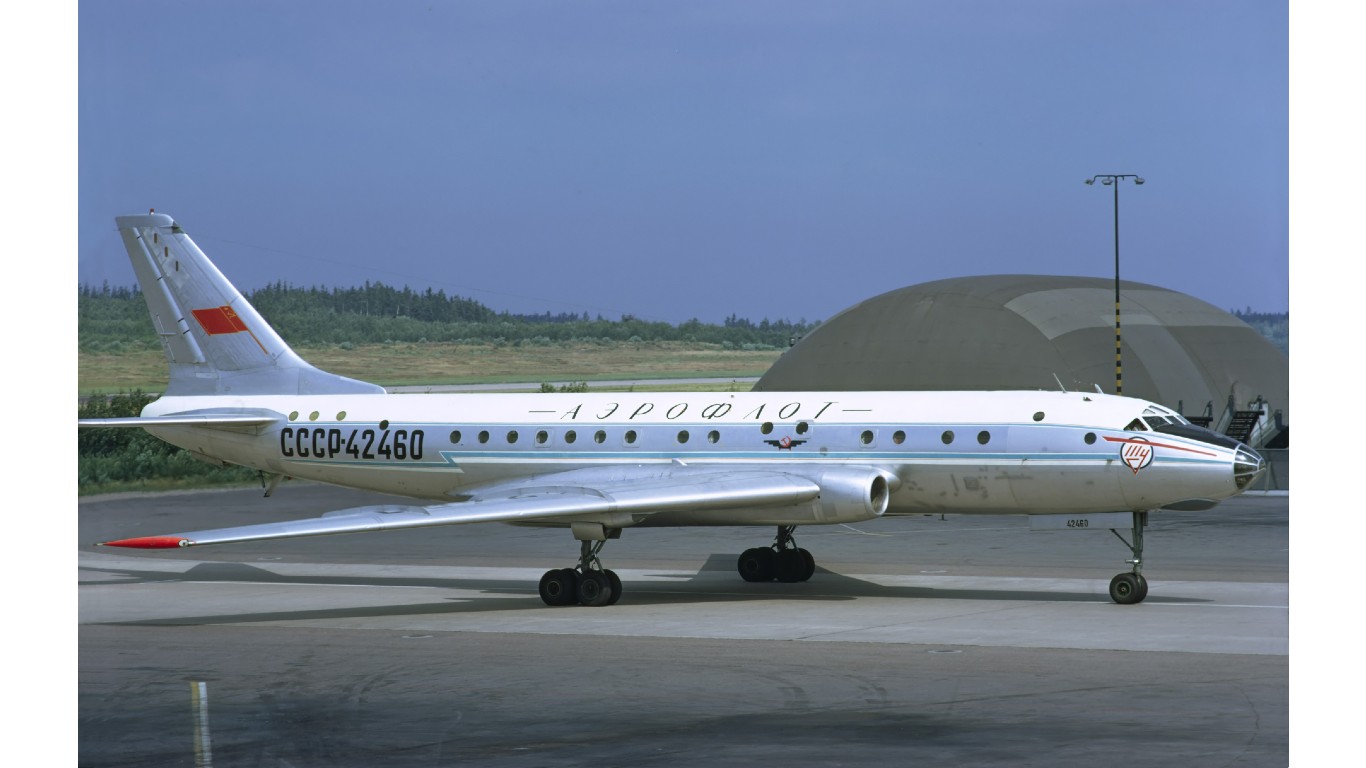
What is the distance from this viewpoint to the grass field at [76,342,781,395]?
19453 mm

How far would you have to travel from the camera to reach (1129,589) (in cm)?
2244

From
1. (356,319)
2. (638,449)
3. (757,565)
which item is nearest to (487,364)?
(356,319)

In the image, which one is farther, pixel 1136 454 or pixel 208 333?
pixel 208 333

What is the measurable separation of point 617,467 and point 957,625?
638 centimetres

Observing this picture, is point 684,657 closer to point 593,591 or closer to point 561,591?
point 593,591

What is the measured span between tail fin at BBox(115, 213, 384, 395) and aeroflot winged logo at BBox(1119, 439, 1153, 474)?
488 inches

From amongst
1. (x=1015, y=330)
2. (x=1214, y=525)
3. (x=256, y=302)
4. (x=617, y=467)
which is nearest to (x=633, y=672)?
(x=617, y=467)

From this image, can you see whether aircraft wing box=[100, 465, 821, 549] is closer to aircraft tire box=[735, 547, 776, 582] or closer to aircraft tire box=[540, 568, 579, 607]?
aircraft tire box=[540, 568, 579, 607]

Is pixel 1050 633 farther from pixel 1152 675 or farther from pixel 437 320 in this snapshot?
pixel 437 320

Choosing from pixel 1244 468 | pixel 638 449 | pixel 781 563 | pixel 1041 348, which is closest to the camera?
pixel 1244 468

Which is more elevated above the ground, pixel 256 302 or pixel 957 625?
pixel 256 302

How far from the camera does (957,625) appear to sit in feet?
67.2

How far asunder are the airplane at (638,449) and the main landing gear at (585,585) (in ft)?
0.09

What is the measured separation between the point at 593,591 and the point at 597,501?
169 centimetres
